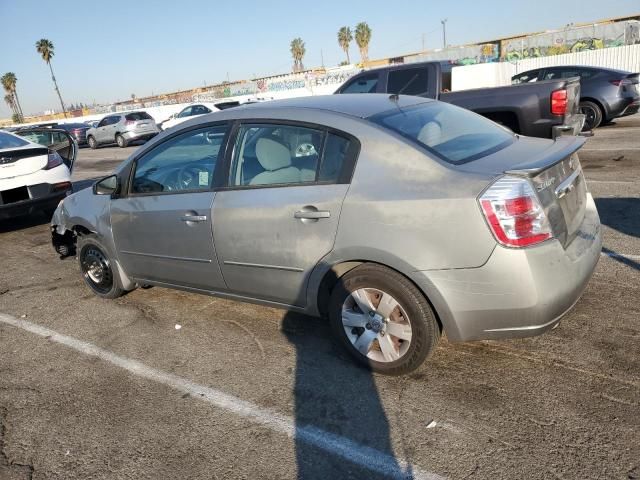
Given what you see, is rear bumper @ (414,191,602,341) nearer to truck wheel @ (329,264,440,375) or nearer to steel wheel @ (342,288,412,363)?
truck wheel @ (329,264,440,375)

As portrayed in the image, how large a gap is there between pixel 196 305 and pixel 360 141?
2.28 m

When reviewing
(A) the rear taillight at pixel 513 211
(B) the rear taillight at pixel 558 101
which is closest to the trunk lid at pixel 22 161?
(A) the rear taillight at pixel 513 211

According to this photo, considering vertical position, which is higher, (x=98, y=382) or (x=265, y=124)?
(x=265, y=124)

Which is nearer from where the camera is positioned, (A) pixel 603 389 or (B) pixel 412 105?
(A) pixel 603 389

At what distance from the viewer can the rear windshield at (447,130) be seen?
3041mm

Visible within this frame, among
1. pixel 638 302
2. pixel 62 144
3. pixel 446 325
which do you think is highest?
pixel 62 144

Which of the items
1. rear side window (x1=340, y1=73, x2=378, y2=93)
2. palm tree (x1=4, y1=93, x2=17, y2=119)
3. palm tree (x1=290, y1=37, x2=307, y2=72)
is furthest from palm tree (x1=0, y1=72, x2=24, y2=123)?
rear side window (x1=340, y1=73, x2=378, y2=93)

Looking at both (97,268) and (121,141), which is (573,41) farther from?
(97,268)

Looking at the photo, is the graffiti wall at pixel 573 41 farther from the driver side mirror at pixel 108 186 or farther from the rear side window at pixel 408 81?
the driver side mirror at pixel 108 186

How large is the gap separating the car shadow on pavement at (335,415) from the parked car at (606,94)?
450 inches

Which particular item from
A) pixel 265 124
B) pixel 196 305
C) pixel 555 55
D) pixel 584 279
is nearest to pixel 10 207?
pixel 196 305

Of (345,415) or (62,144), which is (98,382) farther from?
(62,144)

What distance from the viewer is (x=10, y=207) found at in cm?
717

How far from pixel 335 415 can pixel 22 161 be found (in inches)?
262
